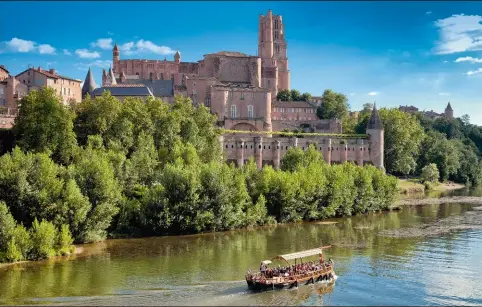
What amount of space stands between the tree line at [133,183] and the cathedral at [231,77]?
1811 cm

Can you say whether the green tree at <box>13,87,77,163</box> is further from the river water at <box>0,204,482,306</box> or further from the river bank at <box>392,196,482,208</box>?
the river bank at <box>392,196,482,208</box>

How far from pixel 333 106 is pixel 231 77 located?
750 inches

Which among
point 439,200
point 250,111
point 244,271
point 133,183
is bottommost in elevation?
point 244,271

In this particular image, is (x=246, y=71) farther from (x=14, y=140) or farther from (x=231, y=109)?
(x=14, y=140)

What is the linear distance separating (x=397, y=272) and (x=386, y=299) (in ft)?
15.3

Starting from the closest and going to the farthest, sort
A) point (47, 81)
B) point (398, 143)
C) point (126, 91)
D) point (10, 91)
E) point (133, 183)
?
point (133, 183) → point (10, 91) → point (47, 81) → point (126, 91) → point (398, 143)

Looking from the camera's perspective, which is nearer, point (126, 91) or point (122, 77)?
point (126, 91)

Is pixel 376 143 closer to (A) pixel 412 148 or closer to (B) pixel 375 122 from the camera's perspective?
(B) pixel 375 122

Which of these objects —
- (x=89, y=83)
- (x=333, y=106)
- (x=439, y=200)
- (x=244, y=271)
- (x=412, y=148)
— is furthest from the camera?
(x=333, y=106)

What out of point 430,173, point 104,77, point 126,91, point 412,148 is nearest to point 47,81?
point 126,91

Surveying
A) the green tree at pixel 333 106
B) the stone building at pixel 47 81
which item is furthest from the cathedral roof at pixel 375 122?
the stone building at pixel 47 81

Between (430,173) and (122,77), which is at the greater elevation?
(122,77)

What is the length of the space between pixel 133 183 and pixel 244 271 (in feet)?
46.5

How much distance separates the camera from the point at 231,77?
80.6 meters
